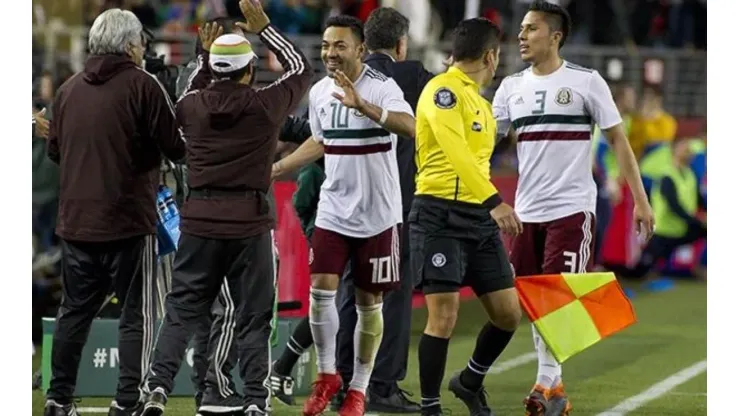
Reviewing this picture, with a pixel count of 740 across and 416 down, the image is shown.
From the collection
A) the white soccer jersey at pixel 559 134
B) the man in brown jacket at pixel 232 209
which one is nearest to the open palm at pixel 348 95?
the man in brown jacket at pixel 232 209

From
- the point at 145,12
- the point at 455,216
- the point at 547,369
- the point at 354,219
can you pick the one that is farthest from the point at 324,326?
the point at 145,12

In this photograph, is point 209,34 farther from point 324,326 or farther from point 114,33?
point 324,326

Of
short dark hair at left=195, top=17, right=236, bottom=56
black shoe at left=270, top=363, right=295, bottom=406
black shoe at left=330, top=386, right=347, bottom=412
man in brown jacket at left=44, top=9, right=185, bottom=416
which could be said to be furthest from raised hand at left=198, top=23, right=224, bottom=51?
black shoe at left=330, top=386, right=347, bottom=412

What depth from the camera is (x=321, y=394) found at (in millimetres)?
8898

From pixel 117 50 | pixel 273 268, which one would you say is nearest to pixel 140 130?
pixel 117 50

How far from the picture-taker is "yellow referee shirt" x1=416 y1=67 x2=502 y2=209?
8219 millimetres

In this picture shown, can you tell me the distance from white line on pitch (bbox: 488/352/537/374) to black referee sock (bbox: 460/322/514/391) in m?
2.46

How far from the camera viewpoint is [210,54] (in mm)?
8172

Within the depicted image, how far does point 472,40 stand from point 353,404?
1.98m

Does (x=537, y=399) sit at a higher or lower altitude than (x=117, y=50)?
lower
